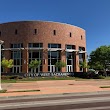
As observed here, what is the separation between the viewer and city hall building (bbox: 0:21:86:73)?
197 feet

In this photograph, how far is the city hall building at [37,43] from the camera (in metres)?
60.2

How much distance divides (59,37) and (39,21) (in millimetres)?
6201

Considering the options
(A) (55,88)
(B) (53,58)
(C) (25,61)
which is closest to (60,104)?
(A) (55,88)

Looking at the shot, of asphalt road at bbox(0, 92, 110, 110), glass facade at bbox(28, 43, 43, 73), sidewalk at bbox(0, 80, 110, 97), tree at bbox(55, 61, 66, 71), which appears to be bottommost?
sidewalk at bbox(0, 80, 110, 97)

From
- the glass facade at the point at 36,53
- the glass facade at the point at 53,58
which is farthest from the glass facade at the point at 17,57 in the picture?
the glass facade at the point at 53,58

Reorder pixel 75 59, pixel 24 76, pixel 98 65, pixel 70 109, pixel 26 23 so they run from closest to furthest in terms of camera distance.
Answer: pixel 70 109 < pixel 24 76 < pixel 98 65 < pixel 26 23 < pixel 75 59

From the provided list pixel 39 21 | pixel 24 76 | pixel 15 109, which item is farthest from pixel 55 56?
pixel 15 109

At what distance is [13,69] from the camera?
61594 millimetres

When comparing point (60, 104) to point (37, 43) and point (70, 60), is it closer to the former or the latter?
point (37, 43)

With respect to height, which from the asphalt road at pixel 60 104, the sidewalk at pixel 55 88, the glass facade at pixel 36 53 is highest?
the glass facade at pixel 36 53

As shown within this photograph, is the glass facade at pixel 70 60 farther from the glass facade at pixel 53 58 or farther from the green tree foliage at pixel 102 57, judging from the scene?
the green tree foliage at pixel 102 57

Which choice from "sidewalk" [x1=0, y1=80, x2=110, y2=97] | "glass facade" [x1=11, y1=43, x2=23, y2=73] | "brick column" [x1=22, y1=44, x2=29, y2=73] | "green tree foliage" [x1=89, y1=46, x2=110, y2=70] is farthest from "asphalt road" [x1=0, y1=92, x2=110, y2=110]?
"glass facade" [x1=11, y1=43, x2=23, y2=73]

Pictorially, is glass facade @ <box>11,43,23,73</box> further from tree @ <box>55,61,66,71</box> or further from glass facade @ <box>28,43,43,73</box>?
tree @ <box>55,61,66,71</box>

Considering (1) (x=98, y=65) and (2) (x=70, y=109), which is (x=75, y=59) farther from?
(2) (x=70, y=109)
